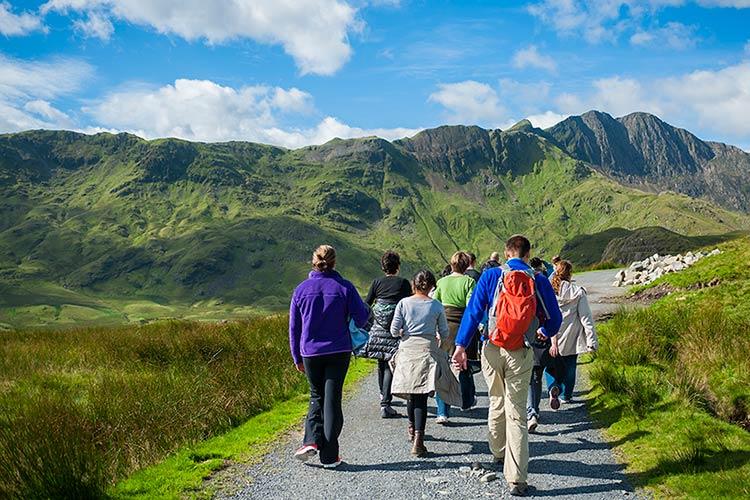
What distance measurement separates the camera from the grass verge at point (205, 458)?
646 centimetres

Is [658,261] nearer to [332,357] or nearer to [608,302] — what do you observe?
[608,302]

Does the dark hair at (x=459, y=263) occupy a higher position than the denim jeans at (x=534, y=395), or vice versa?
the dark hair at (x=459, y=263)

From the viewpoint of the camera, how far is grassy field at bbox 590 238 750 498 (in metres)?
6.26

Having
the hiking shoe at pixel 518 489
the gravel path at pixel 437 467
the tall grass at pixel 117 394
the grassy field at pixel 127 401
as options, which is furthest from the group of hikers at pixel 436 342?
the tall grass at pixel 117 394

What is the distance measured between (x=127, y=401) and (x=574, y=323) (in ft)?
24.8

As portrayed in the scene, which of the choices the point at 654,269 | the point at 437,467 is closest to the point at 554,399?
the point at 437,467

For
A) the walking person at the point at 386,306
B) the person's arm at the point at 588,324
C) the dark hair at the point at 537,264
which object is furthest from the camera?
the dark hair at the point at 537,264

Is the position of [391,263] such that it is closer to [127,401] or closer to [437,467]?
[437,467]

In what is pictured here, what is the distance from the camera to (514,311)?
6.21m

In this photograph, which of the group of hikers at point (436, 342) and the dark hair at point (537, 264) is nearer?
the group of hikers at point (436, 342)

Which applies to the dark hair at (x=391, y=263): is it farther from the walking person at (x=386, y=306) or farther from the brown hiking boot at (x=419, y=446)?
the brown hiking boot at (x=419, y=446)

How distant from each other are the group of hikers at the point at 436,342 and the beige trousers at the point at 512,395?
11 mm

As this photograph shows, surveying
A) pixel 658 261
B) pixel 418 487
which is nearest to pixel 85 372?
pixel 418 487

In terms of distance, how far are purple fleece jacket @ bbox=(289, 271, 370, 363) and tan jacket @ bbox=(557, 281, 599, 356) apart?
4041 millimetres
